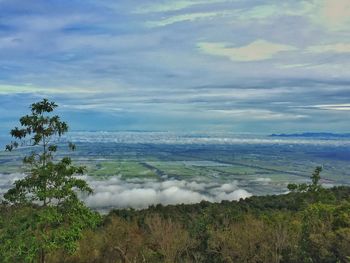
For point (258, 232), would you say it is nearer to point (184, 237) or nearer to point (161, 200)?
point (184, 237)

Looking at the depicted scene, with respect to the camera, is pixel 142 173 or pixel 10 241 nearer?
pixel 10 241

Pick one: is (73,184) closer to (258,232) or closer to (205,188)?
(258,232)

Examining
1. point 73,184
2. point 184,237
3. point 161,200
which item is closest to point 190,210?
point 184,237

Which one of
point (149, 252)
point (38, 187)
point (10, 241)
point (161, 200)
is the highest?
point (38, 187)

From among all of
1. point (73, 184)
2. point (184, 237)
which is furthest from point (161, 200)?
point (73, 184)

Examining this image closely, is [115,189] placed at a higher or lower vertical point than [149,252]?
lower

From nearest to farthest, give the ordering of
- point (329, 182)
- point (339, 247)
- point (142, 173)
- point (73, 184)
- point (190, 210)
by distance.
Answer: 1. point (73, 184)
2. point (339, 247)
3. point (190, 210)
4. point (329, 182)
5. point (142, 173)

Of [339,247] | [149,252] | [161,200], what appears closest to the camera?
[339,247]
